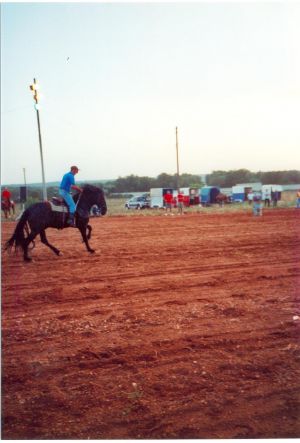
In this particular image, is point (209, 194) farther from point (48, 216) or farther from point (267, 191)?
point (48, 216)

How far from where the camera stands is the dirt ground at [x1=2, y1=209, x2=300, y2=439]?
337 cm

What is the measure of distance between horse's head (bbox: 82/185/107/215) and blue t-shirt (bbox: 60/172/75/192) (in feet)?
1.53

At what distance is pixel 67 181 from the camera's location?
29.1ft

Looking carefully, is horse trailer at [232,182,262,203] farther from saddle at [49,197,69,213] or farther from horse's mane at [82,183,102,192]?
saddle at [49,197,69,213]

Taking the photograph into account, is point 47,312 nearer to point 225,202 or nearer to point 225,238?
point 225,238

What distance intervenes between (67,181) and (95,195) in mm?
903

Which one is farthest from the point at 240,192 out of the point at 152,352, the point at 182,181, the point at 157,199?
the point at 152,352

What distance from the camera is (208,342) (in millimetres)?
4512

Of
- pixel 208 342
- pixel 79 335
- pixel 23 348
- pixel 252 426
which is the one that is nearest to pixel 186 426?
pixel 252 426

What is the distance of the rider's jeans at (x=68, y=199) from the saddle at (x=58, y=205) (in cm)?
12

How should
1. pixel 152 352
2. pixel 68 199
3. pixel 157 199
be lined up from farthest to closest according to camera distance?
pixel 157 199 → pixel 68 199 → pixel 152 352

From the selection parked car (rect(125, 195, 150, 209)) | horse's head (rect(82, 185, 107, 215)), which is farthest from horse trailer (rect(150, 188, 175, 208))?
horse's head (rect(82, 185, 107, 215))

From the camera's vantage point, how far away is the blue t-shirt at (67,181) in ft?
28.3

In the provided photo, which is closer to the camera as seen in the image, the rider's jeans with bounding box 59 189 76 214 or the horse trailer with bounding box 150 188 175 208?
the rider's jeans with bounding box 59 189 76 214
